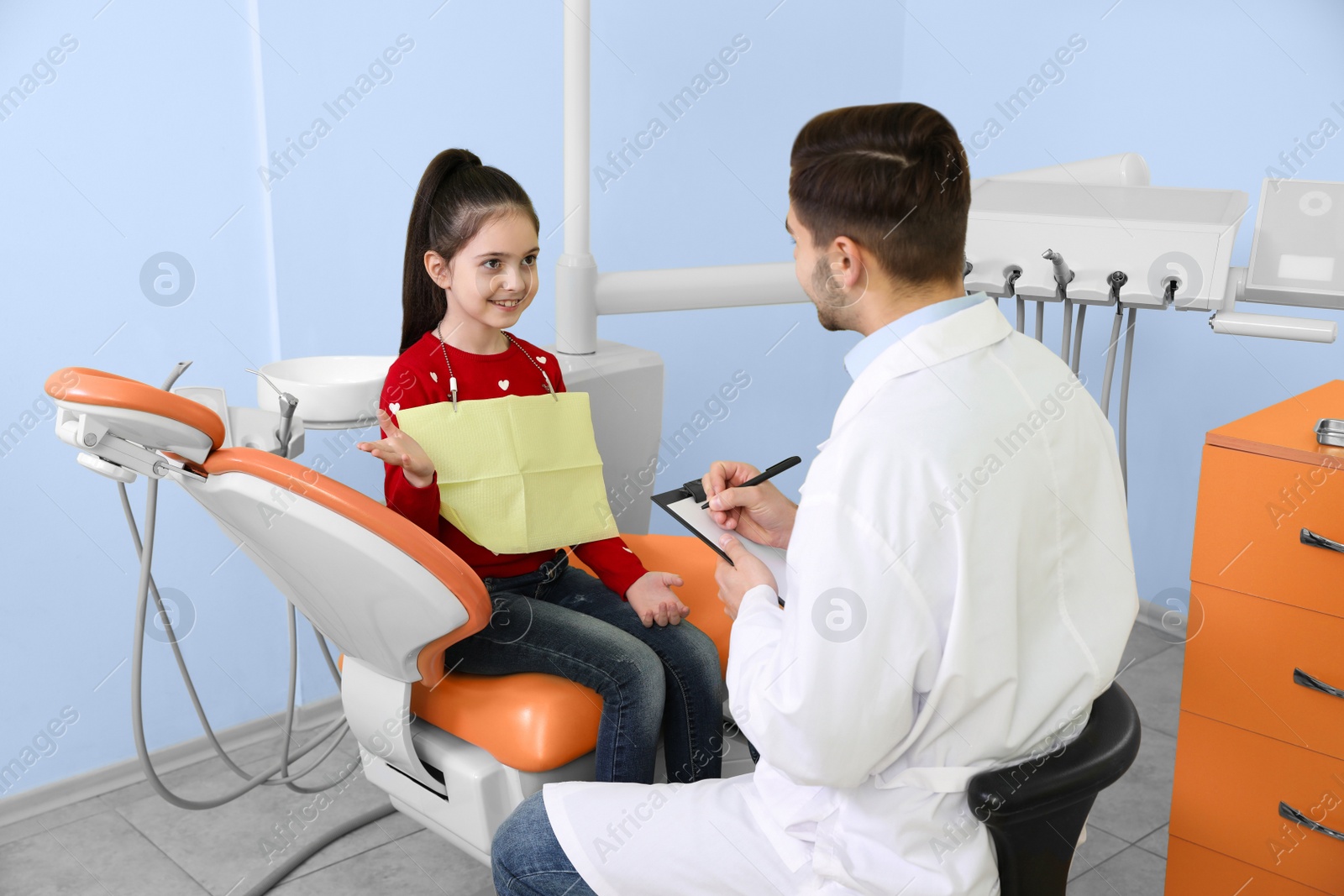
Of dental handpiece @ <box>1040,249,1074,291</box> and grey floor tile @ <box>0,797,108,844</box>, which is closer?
dental handpiece @ <box>1040,249,1074,291</box>

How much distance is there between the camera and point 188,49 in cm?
187

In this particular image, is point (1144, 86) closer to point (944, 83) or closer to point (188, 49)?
point (944, 83)

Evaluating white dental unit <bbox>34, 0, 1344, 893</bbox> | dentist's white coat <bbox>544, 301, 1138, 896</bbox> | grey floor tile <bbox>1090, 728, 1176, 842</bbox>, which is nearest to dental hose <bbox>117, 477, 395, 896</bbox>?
white dental unit <bbox>34, 0, 1344, 893</bbox>

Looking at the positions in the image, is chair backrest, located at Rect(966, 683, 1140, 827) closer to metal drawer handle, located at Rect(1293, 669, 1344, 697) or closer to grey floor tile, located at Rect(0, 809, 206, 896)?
metal drawer handle, located at Rect(1293, 669, 1344, 697)

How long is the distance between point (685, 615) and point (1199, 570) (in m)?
0.69

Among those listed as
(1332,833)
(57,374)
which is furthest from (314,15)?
(1332,833)

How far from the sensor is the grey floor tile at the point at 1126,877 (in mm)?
1808

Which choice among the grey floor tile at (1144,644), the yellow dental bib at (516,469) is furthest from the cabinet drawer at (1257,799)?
the grey floor tile at (1144,644)

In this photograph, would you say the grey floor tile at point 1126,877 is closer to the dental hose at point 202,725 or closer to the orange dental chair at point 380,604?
the orange dental chair at point 380,604

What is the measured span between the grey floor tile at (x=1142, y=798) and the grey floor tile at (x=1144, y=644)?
379 millimetres

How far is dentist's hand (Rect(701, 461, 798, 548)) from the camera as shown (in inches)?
48.3

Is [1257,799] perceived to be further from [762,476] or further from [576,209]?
[576,209]

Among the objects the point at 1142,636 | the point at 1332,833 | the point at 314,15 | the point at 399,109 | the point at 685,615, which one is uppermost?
the point at 314,15

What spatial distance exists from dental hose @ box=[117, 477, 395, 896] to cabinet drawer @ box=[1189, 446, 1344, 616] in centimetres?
118
